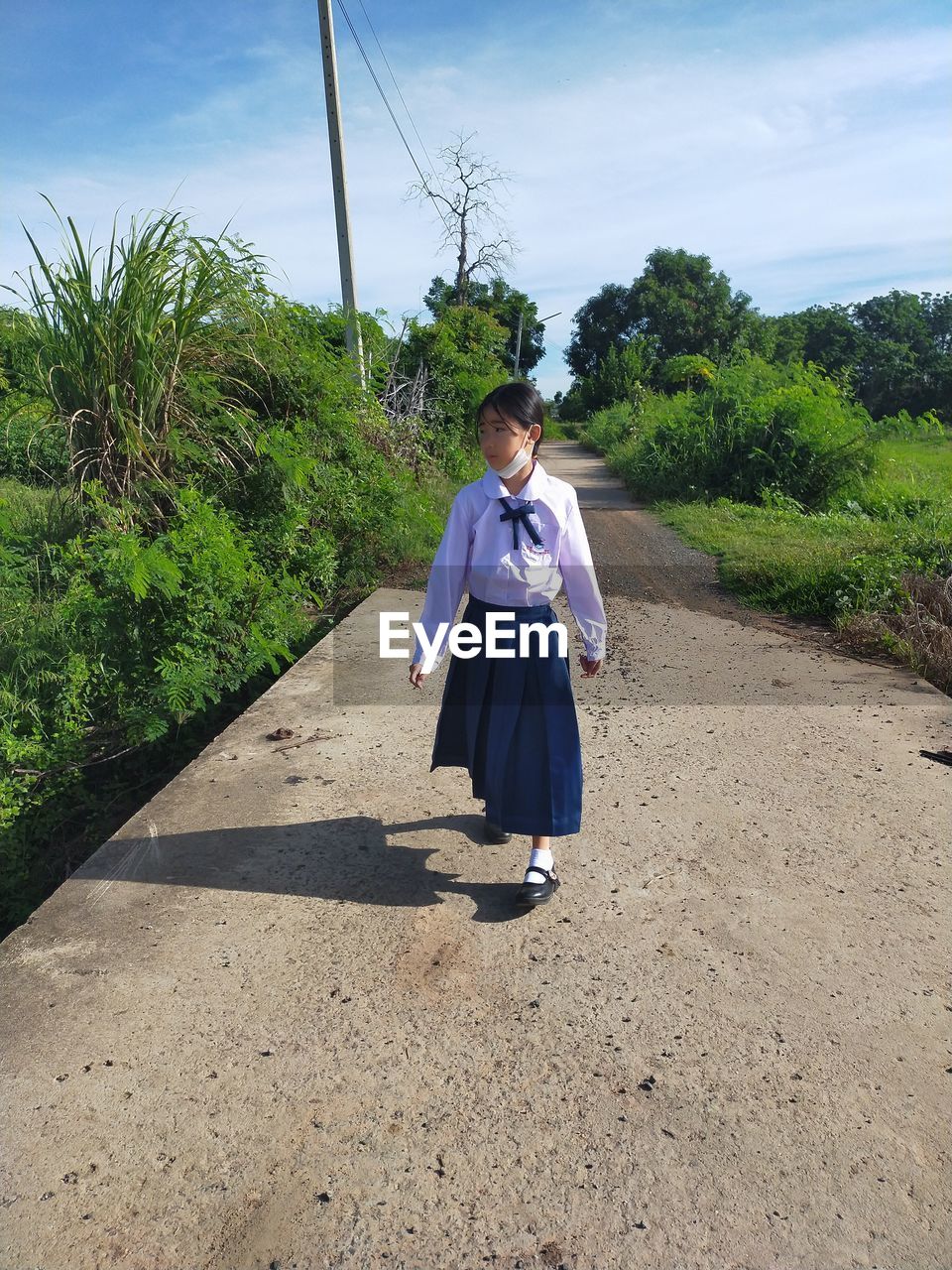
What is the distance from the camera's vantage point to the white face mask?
9.85 ft

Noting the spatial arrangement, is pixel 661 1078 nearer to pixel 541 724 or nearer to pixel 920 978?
pixel 920 978

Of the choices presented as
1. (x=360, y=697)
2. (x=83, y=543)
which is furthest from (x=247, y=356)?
(x=360, y=697)

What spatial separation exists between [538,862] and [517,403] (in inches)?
59.4

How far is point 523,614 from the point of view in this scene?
10.1 feet

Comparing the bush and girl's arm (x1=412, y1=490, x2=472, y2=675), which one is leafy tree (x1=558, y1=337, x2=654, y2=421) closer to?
the bush

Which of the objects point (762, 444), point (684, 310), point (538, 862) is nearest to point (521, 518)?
point (538, 862)

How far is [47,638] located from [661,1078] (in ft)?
12.8

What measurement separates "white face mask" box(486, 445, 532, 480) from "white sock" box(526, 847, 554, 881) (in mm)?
1259

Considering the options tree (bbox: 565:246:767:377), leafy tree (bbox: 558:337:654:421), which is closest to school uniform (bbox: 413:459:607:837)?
leafy tree (bbox: 558:337:654:421)

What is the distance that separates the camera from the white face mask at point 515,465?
300 centimetres

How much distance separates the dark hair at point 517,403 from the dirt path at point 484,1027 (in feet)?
5.22

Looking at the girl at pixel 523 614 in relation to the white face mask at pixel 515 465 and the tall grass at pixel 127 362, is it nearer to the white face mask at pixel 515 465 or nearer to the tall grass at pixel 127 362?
the white face mask at pixel 515 465

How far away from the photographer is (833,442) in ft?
43.2

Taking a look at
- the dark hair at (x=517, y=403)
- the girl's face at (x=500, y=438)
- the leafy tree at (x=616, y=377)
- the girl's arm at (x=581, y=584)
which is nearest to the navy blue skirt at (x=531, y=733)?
the girl's arm at (x=581, y=584)
